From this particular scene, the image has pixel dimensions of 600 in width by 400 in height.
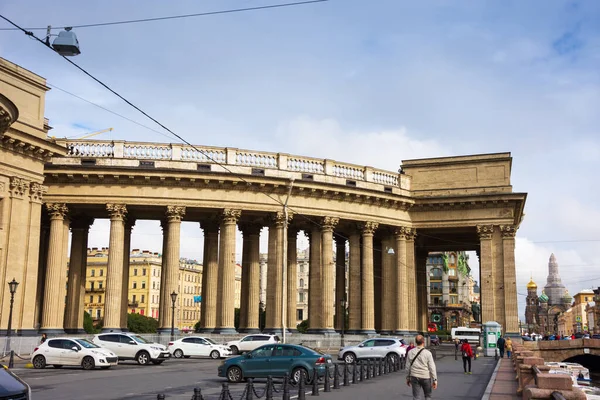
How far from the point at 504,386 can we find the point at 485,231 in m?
30.2

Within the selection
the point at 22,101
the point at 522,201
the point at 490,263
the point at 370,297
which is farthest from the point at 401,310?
the point at 22,101

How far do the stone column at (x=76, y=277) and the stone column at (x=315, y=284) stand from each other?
17.1 m

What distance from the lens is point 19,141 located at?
39.1 metres

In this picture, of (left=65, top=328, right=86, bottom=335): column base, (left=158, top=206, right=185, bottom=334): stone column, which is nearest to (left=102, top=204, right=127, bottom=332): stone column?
(left=158, top=206, right=185, bottom=334): stone column

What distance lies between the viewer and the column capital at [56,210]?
154 feet

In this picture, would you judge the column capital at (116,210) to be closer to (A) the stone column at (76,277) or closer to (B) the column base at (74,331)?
(A) the stone column at (76,277)

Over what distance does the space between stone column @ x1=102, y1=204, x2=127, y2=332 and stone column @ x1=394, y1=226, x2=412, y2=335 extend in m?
21.7

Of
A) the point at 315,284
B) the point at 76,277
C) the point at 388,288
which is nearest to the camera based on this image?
the point at 76,277

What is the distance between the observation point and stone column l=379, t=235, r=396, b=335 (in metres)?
55.9

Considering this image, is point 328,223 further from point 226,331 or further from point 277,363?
point 277,363

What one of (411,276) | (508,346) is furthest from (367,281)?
(508,346)

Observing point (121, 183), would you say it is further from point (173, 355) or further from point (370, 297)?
point (370, 297)

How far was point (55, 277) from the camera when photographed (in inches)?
1817

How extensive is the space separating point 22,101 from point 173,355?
61.3 ft
